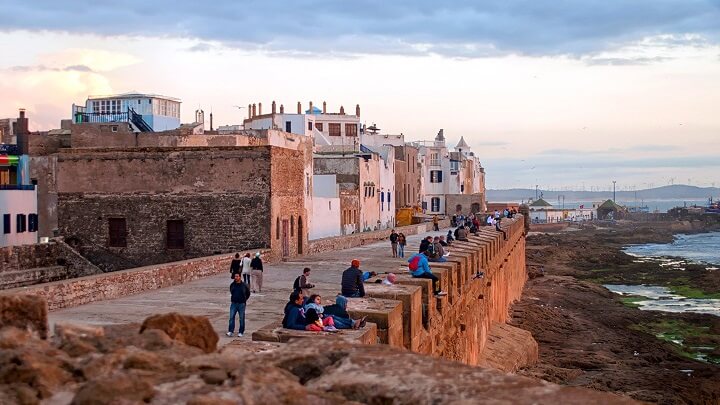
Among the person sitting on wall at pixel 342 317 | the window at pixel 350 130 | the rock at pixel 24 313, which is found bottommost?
the person sitting on wall at pixel 342 317

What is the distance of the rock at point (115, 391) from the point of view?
15.1 ft

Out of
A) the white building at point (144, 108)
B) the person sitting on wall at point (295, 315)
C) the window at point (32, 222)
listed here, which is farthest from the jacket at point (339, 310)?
the white building at point (144, 108)

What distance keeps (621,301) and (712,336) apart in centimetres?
1294

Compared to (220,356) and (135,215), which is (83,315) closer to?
(220,356)

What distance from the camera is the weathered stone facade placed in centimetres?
2583

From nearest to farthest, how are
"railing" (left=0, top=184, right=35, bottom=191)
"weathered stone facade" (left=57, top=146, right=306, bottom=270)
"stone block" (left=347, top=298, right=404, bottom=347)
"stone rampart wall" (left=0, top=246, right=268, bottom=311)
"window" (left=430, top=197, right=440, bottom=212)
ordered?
"stone block" (left=347, top=298, right=404, bottom=347) → "stone rampart wall" (left=0, top=246, right=268, bottom=311) → "weathered stone facade" (left=57, top=146, right=306, bottom=270) → "railing" (left=0, top=184, right=35, bottom=191) → "window" (left=430, top=197, right=440, bottom=212)

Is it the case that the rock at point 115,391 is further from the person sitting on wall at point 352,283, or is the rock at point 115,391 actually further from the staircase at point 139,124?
the staircase at point 139,124

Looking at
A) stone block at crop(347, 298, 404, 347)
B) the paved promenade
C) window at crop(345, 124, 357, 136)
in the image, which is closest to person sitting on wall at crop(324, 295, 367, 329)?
stone block at crop(347, 298, 404, 347)

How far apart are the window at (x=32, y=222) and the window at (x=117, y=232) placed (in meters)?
5.95

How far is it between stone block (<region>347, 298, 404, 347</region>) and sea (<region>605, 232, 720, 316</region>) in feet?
116

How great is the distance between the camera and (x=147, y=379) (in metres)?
4.96

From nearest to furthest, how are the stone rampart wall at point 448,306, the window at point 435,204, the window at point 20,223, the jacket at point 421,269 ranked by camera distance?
the stone rampart wall at point 448,306
the jacket at point 421,269
the window at point 20,223
the window at point 435,204

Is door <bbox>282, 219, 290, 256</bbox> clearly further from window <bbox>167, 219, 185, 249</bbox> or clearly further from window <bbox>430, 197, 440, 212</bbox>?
window <bbox>430, 197, 440, 212</bbox>

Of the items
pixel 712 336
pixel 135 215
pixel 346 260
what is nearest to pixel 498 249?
pixel 346 260
